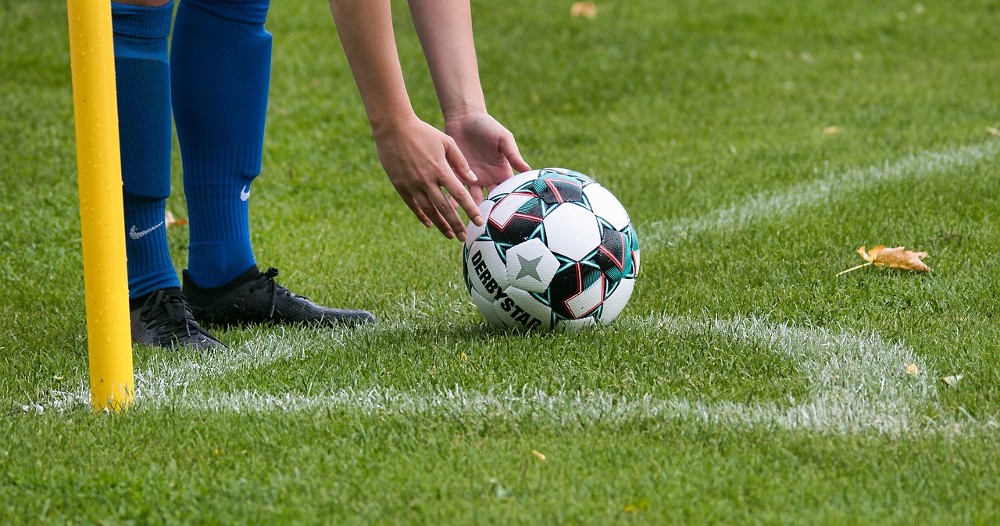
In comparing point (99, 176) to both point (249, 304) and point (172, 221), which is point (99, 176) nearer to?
point (249, 304)

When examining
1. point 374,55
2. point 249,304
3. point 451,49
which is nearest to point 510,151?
point 451,49

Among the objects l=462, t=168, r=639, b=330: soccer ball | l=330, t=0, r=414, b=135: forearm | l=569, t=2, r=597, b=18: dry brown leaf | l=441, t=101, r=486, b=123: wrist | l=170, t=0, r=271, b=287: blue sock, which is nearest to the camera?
l=330, t=0, r=414, b=135: forearm

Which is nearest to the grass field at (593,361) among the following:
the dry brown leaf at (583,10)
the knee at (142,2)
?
the knee at (142,2)

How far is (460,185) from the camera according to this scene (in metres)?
2.60

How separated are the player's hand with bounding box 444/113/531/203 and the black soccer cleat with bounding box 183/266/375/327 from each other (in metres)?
0.60

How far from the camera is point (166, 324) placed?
3205mm

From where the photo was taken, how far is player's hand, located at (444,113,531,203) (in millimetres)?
3070

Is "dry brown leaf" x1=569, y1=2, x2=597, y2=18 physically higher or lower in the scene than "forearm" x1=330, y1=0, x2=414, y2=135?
lower

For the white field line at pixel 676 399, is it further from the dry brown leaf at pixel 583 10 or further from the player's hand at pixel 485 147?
the dry brown leaf at pixel 583 10

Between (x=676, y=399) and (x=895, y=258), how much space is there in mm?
1541

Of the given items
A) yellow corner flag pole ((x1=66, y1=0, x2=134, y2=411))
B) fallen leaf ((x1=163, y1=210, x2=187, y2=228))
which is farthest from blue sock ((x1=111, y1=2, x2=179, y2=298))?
fallen leaf ((x1=163, y1=210, x2=187, y2=228))

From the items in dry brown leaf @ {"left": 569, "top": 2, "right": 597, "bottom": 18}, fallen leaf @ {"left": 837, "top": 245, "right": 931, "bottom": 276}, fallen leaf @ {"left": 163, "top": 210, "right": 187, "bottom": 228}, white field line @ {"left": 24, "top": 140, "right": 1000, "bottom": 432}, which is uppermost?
white field line @ {"left": 24, "top": 140, "right": 1000, "bottom": 432}

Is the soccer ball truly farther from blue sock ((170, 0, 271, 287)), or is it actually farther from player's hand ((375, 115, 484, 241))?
blue sock ((170, 0, 271, 287))

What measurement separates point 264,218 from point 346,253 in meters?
0.80
